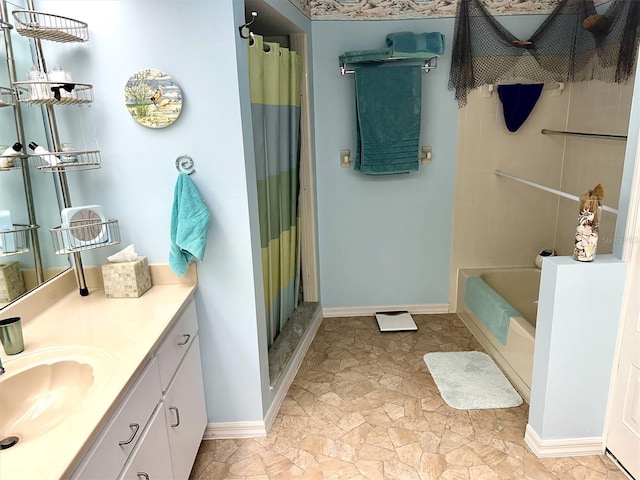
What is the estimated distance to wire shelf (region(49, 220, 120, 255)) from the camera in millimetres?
1801

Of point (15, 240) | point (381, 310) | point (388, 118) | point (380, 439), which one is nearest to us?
point (15, 240)

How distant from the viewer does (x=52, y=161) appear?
176 centimetres

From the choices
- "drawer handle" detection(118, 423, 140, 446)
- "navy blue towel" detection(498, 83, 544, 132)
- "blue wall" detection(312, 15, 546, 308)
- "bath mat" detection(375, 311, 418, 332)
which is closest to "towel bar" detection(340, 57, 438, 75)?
"blue wall" detection(312, 15, 546, 308)

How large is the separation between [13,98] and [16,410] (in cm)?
A: 117

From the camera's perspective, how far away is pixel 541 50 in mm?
3039

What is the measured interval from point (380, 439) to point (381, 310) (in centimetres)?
148

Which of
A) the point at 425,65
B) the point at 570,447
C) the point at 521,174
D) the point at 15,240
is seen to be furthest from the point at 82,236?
the point at 521,174

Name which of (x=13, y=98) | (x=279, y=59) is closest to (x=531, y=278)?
(x=279, y=59)

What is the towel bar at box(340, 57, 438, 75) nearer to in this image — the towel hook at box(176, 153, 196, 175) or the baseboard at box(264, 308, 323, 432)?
the towel hook at box(176, 153, 196, 175)

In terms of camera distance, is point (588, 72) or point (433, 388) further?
point (588, 72)

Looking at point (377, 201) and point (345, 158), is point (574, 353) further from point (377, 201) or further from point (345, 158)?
point (345, 158)

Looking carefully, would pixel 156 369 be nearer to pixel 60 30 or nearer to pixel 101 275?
pixel 101 275

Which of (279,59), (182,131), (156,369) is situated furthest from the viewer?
(279,59)

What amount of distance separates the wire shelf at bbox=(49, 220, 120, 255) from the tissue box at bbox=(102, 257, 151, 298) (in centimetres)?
11
